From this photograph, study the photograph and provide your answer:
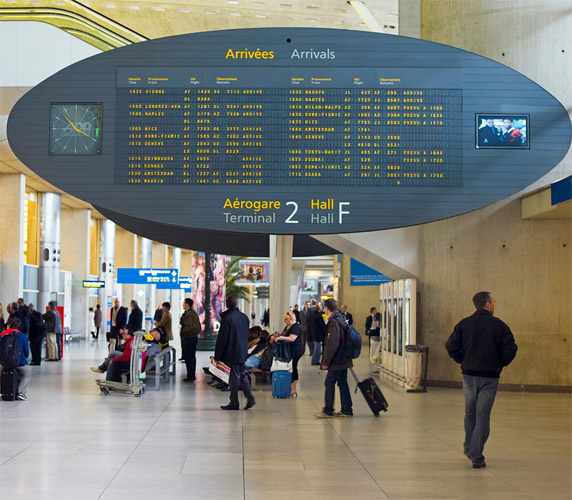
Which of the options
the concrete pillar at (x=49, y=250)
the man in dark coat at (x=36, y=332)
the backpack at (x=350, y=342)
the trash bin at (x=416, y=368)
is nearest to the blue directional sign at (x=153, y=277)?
the man in dark coat at (x=36, y=332)

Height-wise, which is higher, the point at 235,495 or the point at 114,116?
the point at 114,116

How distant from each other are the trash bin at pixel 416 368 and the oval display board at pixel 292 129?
781 centimetres

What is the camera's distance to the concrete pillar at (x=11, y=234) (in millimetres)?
27188

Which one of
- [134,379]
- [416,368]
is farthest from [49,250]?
[416,368]

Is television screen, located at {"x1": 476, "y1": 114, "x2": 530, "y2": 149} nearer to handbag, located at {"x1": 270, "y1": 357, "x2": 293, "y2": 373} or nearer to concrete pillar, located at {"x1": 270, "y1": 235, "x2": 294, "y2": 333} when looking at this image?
handbag, located at {"x1": 270, "y1": 357, "x2": 293, "y2": 373}

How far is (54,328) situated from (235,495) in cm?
1677

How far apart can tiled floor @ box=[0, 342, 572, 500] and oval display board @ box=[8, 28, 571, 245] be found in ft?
6.64

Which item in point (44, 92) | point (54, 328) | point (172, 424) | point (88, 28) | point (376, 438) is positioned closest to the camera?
point (44, 92)

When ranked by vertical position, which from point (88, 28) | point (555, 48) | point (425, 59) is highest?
point (88, 28)

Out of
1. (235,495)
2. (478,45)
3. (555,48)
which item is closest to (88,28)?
(478,45)

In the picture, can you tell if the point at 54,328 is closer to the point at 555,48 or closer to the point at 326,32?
the point at 555,48

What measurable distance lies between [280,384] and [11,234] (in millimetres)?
17281

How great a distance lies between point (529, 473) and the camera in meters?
6.94

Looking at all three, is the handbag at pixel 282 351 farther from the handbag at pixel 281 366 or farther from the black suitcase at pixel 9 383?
the black suitcase at pixel 9 383
